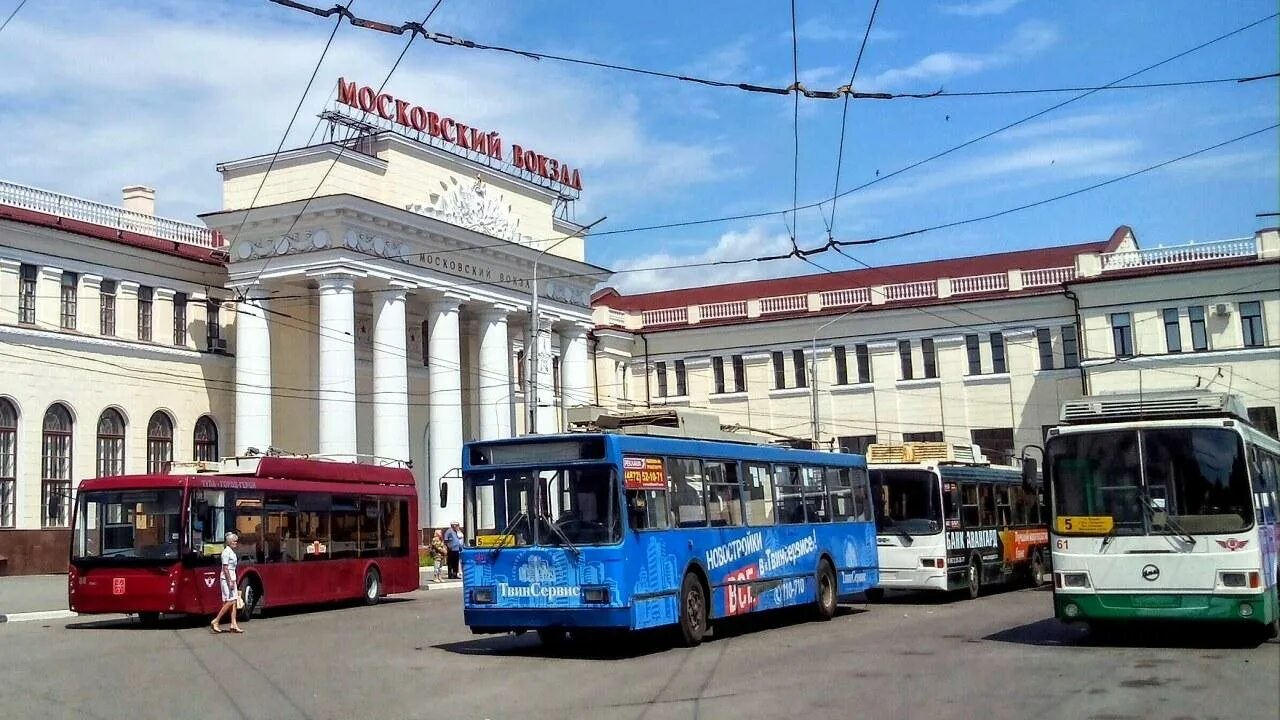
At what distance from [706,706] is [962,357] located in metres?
48.8

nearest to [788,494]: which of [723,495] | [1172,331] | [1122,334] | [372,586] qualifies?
[723,495]

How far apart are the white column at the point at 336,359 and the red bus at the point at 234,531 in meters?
16.1

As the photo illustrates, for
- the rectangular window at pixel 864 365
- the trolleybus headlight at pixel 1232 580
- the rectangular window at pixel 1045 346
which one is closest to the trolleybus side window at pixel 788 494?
the trolleybus headlight at pixel 1232 580

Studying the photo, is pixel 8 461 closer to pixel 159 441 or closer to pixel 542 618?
pixel 159 441

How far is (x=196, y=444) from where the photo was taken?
44.4 m

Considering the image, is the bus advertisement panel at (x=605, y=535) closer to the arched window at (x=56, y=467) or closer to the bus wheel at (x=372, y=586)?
the bus wheel at (x=372, y=586)

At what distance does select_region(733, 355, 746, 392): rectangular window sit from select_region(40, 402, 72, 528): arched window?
31442 millimetres

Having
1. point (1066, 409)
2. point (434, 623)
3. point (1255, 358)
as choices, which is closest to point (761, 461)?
point (1066, 409)

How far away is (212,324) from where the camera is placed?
149 feet

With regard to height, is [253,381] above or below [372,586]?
above

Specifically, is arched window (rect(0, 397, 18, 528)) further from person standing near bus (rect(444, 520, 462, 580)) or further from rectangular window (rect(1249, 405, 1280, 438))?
rectangular window (rect(1249, 405, 1280, 438))

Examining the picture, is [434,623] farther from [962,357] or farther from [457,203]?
[962,357]

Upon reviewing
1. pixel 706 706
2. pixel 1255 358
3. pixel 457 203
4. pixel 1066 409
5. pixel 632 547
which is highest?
pixel 457 203

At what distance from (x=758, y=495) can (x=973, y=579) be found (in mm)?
8600
